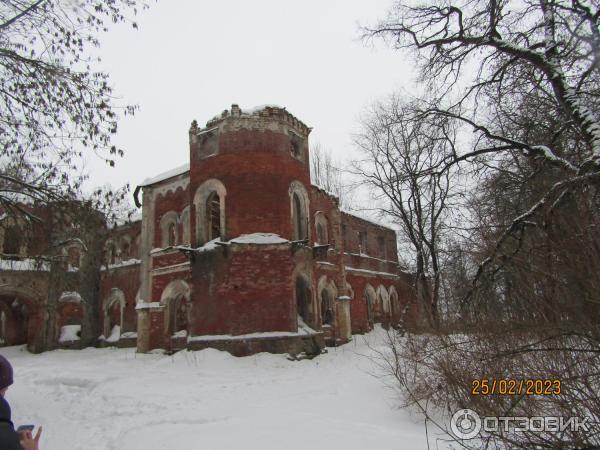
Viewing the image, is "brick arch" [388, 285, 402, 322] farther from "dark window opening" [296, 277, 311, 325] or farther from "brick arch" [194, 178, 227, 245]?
"brick arch" [194, 178, 227, 245]

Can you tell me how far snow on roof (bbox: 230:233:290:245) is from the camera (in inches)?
571

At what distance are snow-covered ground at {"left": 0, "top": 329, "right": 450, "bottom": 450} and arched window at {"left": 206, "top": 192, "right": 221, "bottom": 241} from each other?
4.94 meters

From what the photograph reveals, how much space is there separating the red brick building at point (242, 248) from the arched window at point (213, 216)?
6cm

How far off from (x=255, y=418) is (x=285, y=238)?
28.4ft

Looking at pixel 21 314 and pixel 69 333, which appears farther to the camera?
pixel 21 314

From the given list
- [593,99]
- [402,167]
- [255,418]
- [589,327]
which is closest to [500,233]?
[589,327]

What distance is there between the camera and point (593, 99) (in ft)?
29.2

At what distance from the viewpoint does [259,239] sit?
47.9 feet

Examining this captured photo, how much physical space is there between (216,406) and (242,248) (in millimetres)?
7124

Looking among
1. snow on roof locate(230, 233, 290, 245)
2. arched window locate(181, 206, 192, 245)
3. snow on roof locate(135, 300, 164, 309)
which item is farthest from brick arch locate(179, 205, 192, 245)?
snow on roof locate(230, 233, 290, 245)

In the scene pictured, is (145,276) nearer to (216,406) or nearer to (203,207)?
(203,207)

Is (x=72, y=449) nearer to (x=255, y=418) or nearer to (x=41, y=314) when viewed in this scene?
(x=255, y=418)

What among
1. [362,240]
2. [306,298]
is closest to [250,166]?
[306,298]
